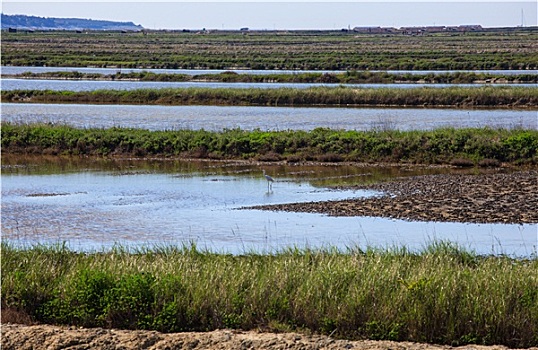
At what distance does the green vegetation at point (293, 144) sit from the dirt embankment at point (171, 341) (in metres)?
19.9

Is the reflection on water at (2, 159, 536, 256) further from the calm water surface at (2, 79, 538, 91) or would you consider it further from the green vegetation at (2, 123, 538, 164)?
the calm water surface at (2, 79, 538, 91)

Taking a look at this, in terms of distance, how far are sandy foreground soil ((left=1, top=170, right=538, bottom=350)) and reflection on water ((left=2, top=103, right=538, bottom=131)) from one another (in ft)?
38.2

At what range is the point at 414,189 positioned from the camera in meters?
24.6

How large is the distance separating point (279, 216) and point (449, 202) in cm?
446

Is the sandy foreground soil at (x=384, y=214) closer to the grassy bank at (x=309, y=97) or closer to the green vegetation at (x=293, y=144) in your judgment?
the green vegetation at (x=293, y=144)

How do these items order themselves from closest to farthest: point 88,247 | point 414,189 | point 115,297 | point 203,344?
point 203,344 → point 115,297 → point 88,247 → point 414,189

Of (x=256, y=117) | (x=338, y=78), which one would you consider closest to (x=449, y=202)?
(x=256, y=117)

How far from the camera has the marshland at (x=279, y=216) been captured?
11.3 metres

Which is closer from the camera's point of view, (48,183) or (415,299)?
(415,299)

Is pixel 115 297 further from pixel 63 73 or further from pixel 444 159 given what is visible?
pixel 63 73

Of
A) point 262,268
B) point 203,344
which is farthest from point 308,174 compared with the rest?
point 203,344

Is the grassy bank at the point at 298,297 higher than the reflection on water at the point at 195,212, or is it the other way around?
the grassy bank at the point at 298,297

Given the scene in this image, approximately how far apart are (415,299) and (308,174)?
1750 centimetres

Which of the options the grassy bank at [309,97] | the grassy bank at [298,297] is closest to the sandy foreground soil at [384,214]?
the grassy bank at [298,297]
